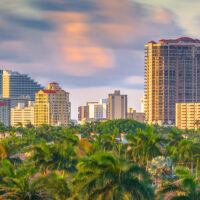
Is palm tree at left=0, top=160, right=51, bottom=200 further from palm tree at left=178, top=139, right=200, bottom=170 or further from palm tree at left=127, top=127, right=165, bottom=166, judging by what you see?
palm tree at left=178, top=139, right=200, bottom=170

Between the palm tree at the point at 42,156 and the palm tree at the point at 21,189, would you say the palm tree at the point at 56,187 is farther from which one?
the palm tree at the point at 42,156

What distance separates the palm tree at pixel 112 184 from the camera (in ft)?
126

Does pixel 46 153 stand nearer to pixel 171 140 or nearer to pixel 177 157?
pixel 177 157

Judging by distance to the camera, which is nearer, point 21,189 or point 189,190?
point 189,190

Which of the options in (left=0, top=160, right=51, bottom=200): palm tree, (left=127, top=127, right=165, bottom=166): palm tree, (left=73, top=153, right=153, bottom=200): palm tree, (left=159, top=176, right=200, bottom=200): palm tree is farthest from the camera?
(left=127, top=127, right=165, bottom=166): palm tree

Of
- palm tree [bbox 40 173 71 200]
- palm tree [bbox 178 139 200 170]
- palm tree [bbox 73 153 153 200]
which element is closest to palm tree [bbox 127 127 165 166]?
palm tree [bbox 178 139 200 170]

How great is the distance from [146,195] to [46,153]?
99.8 ft

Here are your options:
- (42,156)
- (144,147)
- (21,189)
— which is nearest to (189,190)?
(21,189)

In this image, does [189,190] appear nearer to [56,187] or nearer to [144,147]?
[56,187]

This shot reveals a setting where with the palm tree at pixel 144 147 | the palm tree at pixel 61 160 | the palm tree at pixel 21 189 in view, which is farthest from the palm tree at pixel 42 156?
the palm tree at pixel 21 189

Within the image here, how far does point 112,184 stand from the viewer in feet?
127

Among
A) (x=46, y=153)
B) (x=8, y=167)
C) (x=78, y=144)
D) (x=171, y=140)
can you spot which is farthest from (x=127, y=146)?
(x=8, y=167)

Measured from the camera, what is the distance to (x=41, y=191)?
42.0 meters

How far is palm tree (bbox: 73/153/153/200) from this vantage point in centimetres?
3838
